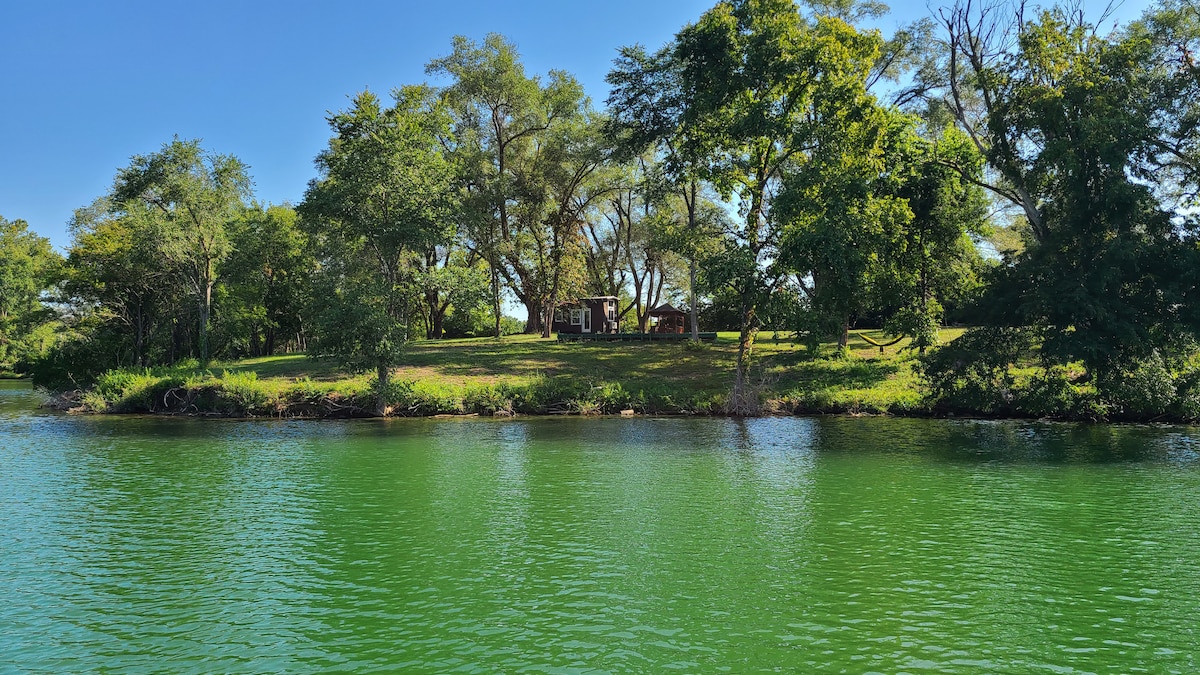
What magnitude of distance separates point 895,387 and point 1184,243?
11.6 m

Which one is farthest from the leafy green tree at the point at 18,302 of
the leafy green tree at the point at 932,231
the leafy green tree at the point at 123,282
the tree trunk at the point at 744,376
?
the leafy green tree at the point at 932,231

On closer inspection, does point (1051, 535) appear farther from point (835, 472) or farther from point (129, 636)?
point (129, 636)

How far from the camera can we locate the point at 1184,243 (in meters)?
24.6

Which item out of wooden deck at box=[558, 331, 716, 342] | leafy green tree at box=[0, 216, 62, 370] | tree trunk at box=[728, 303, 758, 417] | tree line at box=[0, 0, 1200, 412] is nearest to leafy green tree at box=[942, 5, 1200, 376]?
tree line at box=[0, 0, 1200, 412]

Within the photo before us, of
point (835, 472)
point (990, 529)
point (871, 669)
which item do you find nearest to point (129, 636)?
point (871, 669)

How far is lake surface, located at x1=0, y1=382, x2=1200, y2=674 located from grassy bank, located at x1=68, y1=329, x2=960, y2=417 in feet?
33.3

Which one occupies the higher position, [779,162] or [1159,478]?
[779,162]

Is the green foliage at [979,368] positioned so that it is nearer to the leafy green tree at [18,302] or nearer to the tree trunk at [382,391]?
the tree trunk at [382,391]

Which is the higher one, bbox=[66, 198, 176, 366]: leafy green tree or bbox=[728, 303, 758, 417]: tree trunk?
bbox=[66, 198, 176, 366]: leafy green tree

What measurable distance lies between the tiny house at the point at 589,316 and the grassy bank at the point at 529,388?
84.9 ft

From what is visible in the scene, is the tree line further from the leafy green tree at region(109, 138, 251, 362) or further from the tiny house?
the tiny house

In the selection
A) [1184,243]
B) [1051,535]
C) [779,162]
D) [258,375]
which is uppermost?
[779,162]

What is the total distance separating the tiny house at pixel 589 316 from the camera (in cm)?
6612

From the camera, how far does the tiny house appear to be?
217 ft
